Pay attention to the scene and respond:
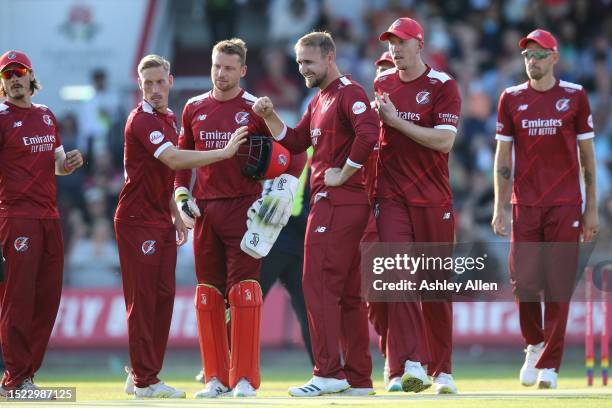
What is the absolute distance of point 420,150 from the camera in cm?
1025

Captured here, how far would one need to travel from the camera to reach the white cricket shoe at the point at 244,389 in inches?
394

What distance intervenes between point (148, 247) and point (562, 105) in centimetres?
361

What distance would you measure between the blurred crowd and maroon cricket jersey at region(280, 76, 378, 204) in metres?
8.15

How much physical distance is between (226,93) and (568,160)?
2924 mm

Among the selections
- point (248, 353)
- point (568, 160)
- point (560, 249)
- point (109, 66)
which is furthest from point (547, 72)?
point (109, 66)

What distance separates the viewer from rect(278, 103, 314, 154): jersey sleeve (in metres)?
10.3

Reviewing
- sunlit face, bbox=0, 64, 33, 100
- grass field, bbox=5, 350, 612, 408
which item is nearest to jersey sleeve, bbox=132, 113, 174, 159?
sunlit face, bbox=0, 64, 33, 100

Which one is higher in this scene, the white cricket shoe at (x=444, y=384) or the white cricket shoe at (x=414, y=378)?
the white cricket shoe at (x=414, y=378)

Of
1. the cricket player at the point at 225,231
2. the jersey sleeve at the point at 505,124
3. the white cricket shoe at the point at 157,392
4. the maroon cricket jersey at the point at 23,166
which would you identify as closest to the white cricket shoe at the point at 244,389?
the cricket player at the point at 225,231

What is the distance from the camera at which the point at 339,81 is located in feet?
32.9

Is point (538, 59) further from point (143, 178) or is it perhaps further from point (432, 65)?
point (432, 65)

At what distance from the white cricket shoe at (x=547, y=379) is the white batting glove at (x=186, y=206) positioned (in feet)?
10.2

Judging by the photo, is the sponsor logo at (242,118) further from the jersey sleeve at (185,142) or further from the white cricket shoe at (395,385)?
the white cricket shoe at (395,385)

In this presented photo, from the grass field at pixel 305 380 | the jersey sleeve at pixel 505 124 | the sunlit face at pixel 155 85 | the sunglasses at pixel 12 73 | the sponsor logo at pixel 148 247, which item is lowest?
the grass field at pixel 305 380
